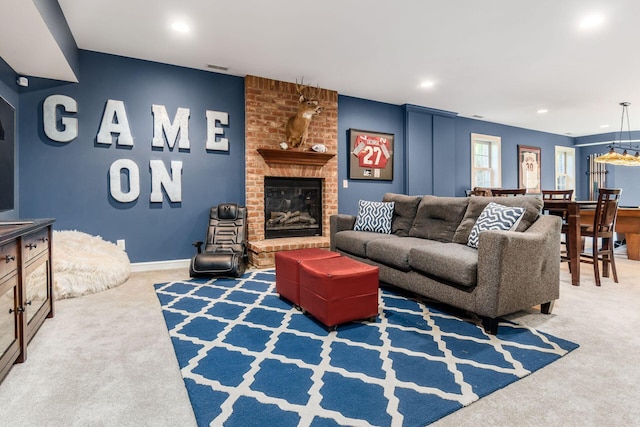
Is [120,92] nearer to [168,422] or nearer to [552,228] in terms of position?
[168,422]

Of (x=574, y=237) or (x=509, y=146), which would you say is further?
(x=509, y=146)

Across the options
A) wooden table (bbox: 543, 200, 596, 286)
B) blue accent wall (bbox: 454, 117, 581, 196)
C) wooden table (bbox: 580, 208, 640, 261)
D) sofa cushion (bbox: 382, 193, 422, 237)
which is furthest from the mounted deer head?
wooden table (bbox: 580, 208, 640, 261)

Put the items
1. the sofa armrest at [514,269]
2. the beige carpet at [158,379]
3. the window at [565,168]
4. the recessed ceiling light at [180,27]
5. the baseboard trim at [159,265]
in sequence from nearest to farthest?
the beige carpet at [158,379] → the sofa armrest at [514,269] → the recessed ceiling light at [180,27] → the baseboard trim at [159,265] → the window at [565,168]

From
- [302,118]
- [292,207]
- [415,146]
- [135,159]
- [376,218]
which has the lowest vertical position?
[376,218]

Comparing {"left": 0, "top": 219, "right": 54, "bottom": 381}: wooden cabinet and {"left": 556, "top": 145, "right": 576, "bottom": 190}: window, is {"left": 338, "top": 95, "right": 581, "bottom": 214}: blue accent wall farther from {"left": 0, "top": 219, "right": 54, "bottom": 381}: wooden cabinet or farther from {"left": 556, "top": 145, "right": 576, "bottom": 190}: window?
{"left": 0, "top": 219, "right": 54, "bottom": 381}: wooden cabinet

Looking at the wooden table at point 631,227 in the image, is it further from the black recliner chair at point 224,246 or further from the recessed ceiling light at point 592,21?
the black recliner chair at point 224,246

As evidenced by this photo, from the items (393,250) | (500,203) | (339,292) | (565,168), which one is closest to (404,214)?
(393,250)

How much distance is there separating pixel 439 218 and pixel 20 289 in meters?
3.23

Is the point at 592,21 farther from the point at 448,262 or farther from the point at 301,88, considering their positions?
the point at 301,88

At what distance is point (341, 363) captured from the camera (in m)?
1.79

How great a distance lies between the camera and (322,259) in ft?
8.72

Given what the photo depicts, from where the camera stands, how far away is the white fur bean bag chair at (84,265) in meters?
3.00

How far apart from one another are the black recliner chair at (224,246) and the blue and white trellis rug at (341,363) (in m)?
0.81

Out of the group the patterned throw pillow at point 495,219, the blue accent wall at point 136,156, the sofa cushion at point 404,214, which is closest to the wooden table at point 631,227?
the sofa cushion at point 404,214
